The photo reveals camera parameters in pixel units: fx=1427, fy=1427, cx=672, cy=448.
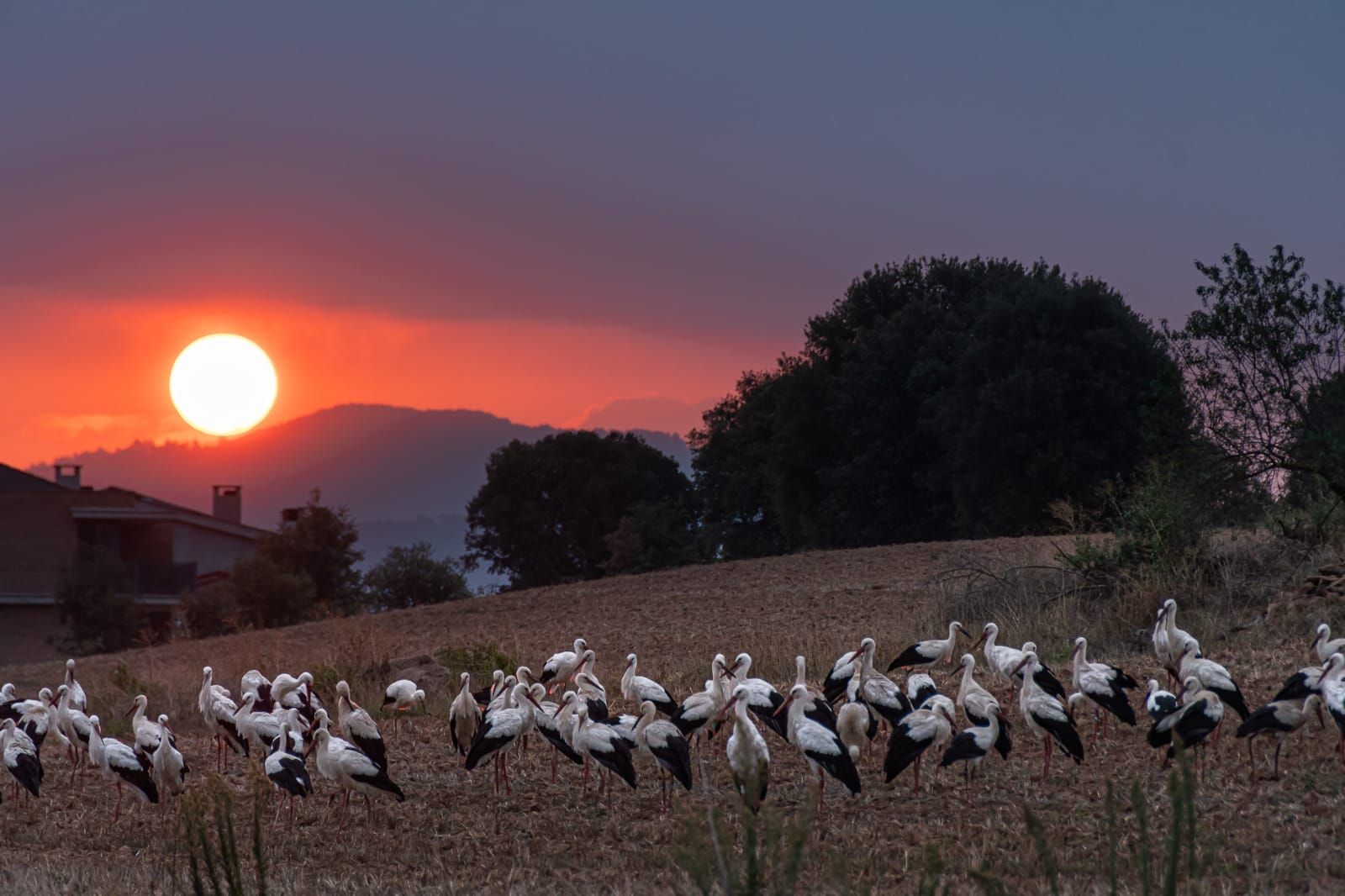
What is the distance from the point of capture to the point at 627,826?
10.2 metres

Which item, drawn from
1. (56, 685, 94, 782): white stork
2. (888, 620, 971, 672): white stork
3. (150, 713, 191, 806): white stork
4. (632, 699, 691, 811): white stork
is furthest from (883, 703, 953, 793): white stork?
(56, 685, 94, 782): white stork

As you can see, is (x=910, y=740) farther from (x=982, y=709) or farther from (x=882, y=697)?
(x=882, y=697)

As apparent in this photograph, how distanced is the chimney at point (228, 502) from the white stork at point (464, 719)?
49659 mm

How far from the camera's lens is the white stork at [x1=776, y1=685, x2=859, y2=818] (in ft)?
32.6

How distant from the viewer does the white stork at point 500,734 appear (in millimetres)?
11477

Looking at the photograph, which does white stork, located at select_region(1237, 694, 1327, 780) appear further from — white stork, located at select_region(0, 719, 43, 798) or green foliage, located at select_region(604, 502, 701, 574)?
green foliage, located at select_region(604, 502, 701, 574)

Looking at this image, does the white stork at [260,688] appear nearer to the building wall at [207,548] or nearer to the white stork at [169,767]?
the white stork at [169,767]

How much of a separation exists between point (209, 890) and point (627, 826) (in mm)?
2973

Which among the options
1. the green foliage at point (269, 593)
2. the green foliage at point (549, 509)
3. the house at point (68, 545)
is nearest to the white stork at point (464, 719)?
the green foliage at point (269, 593)

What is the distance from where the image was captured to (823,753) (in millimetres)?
10000

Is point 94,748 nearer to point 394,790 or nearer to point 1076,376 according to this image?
point 394,790

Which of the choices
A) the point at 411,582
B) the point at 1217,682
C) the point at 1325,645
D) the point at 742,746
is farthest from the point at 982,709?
the point at 411,582

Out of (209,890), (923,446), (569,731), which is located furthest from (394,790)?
(923,446)

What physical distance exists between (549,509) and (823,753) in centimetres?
5748
